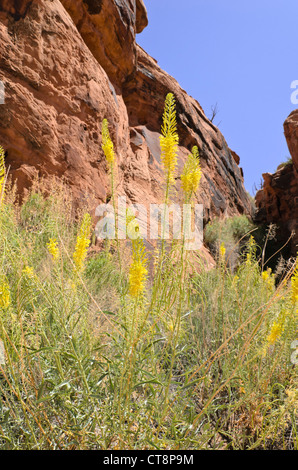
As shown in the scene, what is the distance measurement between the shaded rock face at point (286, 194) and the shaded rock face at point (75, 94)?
4.07 m

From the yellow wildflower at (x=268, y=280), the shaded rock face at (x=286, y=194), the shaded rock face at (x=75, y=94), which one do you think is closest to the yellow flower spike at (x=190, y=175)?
the yellow wildflower at (x=268, y=280)

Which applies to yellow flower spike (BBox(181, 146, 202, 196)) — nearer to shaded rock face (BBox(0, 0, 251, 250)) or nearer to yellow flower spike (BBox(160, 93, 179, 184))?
yellow flower spike (BBox(160, 93, 179, 184))

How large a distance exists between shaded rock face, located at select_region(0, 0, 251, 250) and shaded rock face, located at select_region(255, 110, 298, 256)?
13.4 ft

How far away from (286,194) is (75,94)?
8165 mm

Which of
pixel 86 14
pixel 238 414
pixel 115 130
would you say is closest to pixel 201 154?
pixel 115 130

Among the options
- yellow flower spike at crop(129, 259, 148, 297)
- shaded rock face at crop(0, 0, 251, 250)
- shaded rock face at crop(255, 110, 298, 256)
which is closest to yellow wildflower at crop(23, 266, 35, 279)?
yellow flower spike at crop(129, 259, 148, 297)

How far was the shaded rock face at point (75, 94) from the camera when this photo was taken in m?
4.85

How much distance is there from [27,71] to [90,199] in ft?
7.55

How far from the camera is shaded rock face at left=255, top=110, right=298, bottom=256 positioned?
397 inches

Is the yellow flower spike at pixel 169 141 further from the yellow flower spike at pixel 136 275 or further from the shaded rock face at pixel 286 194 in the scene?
the shaded rock face at pixel 286 194

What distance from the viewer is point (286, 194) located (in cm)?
1080

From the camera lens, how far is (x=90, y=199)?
5570mm

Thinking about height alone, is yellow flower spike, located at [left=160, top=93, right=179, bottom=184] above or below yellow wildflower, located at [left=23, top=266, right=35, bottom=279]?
above

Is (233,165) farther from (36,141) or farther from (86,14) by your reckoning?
(36,141)
